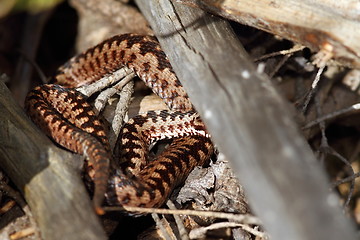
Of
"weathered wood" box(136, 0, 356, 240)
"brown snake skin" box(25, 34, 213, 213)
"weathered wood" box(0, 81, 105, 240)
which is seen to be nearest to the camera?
"weathered wood" box(136, 0, 356, 240)

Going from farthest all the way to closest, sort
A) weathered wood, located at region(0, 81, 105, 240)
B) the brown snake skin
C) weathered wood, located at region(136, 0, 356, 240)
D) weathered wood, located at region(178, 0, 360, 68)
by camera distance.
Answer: the brown snake skin < weathered wood, located at region(178, 0, 360, 68) < weathered wood, located at region(0, 81, 105, 240) < weathered wood, located at region(136, 0, 356, 240)

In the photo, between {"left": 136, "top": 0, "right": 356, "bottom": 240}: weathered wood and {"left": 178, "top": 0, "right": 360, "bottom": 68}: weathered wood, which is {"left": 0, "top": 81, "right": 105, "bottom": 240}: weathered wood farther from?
{"left": 178, "top": 0, "right": 360, "bottom": 68}: weathered wood

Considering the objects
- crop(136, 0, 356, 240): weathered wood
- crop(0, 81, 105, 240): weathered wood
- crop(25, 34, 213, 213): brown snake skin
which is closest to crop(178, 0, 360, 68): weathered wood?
crop(136, 0, 356, 240): weathered wood

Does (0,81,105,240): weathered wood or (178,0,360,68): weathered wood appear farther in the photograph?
(178,0,360,68): weathered wood

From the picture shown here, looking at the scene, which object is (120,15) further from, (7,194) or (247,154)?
(247,154)

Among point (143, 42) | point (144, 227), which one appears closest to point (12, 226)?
point (144, 227)
